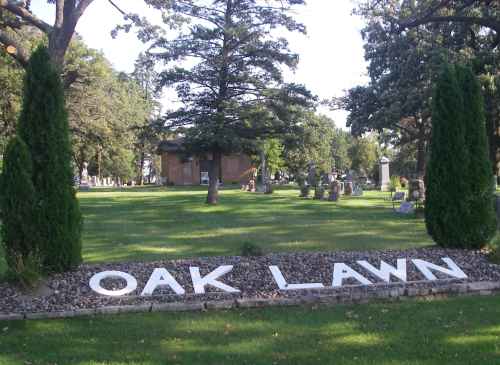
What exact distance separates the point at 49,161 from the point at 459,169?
21.0ft

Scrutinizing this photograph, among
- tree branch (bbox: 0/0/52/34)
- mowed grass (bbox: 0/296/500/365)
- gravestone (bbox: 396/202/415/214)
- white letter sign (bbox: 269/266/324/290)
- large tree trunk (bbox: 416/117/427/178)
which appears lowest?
mowed grass (bbox: 0/296/500/365)

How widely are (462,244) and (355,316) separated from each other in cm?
361

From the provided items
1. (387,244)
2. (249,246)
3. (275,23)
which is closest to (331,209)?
(275,23)

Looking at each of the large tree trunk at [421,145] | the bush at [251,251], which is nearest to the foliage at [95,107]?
the bush at [251,251]

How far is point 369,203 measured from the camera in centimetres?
2452

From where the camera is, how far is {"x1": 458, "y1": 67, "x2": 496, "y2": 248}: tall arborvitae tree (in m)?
9.01

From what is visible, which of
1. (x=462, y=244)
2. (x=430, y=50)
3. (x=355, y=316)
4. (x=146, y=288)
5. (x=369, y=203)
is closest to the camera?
(x=355, y=316)

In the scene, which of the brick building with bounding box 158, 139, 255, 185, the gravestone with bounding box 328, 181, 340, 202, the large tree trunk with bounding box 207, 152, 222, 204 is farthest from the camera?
the brick building with bounding box 158, 139, 255, 185

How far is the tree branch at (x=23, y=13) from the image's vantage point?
16.7 metres

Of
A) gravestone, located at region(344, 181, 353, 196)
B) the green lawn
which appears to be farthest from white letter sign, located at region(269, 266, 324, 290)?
gravestone, located at region(344, 181, 353, 196)

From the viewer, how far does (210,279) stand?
24.2 feet

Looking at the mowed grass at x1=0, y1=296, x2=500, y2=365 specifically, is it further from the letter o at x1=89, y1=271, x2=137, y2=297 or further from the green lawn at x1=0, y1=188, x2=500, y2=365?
the letter o at x1=89, y1=271, x2=137, y2=297

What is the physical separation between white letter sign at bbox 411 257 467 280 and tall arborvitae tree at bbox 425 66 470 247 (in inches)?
37.5

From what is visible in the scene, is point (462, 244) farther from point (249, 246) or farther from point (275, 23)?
point (275, 23)
